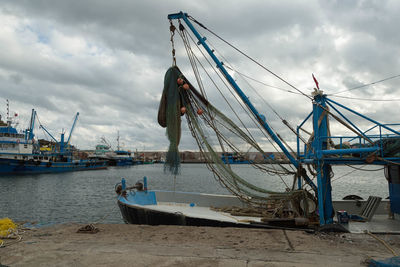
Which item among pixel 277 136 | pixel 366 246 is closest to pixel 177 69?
pixel 277 136

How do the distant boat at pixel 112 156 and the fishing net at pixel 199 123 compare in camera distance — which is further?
the distant boat at pixel 112 156

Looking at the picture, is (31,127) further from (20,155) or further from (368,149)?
(368,149)

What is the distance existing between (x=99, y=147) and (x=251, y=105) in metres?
97.5

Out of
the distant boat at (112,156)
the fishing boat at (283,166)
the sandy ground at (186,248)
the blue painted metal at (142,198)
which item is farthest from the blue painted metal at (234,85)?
the distant boat at (112,156)

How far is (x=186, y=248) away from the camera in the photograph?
571cm

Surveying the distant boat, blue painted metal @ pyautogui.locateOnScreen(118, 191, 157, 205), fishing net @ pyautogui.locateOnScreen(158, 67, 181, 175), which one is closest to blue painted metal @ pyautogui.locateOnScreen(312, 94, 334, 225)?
fishing net @ pyautogui.locateOnScreen(158, 67, 181, 175)

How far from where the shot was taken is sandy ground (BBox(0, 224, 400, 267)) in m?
4.86

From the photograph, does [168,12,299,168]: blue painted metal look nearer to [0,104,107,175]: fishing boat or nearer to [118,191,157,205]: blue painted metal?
[118,191,157,205]: blue painted metal

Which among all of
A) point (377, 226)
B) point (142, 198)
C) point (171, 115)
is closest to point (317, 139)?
point (377, 226)

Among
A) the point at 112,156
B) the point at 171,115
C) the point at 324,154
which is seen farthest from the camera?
the point at 112,156

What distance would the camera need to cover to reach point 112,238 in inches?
261

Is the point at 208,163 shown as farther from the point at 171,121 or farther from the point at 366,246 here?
the point at 366,246

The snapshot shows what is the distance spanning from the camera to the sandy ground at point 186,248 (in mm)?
4863

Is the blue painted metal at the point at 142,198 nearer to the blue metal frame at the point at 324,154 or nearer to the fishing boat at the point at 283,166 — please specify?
the fishing boat at the point at 283,166
